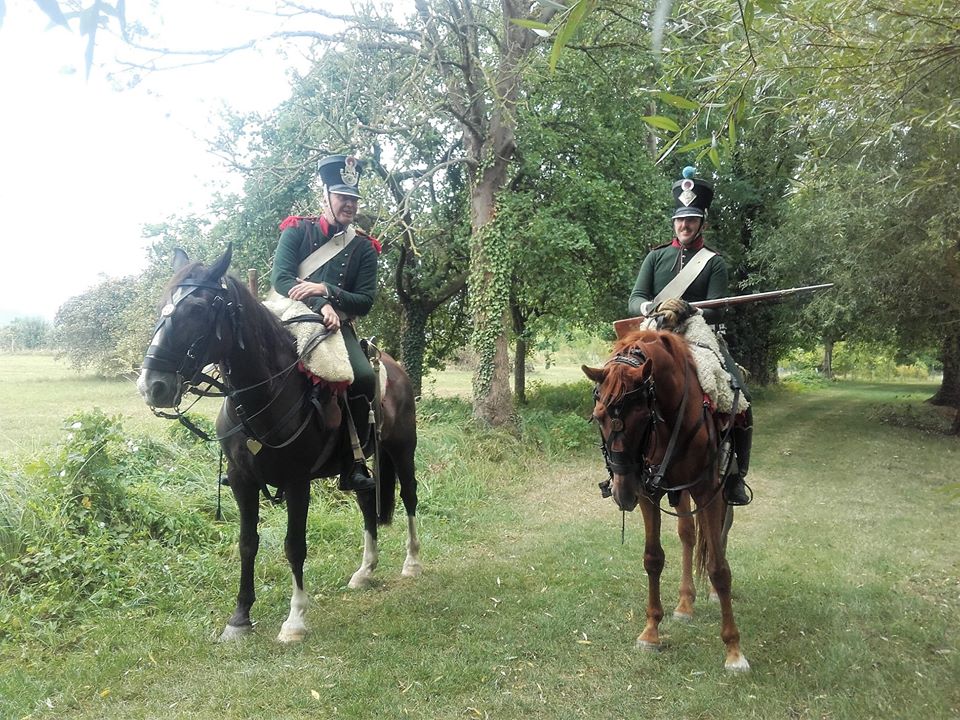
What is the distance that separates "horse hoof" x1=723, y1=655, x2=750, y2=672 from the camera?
4.13m

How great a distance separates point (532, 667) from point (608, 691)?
0.56m

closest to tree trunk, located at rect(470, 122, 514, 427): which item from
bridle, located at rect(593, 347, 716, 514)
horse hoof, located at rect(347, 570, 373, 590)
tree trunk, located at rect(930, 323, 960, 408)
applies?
horse hoof, located at rect(347, 570, 373, 590)

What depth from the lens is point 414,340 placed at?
16547 mm

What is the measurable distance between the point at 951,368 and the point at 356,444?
20327mm

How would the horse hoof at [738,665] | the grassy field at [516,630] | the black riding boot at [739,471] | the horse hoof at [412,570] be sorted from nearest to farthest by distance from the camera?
the grassy field at [516,630] → the horse hoof at [738,665] → the black riding boot at [739,471] → the horse hoof at [412,570]

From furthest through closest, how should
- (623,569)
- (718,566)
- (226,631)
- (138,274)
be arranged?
1. (138,274)
2. (623,569)
3. (226,631)
4. (718,566)

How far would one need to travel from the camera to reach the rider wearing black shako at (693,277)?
4.71 meters

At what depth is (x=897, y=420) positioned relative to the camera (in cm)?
1786

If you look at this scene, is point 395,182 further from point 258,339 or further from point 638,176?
point 258,339

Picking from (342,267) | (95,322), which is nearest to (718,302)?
(342,267)

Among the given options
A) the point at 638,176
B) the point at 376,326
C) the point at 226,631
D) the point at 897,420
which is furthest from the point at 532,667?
the point at 897,420

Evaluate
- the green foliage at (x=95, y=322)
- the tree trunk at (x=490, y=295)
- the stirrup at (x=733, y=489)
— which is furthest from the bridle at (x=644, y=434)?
the green foliage at (x=95, y=322)

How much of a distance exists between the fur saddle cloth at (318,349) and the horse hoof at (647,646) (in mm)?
2829

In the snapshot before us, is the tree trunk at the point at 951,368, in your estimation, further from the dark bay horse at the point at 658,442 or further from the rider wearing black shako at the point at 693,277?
the dark bay horse at the point at 658,442
